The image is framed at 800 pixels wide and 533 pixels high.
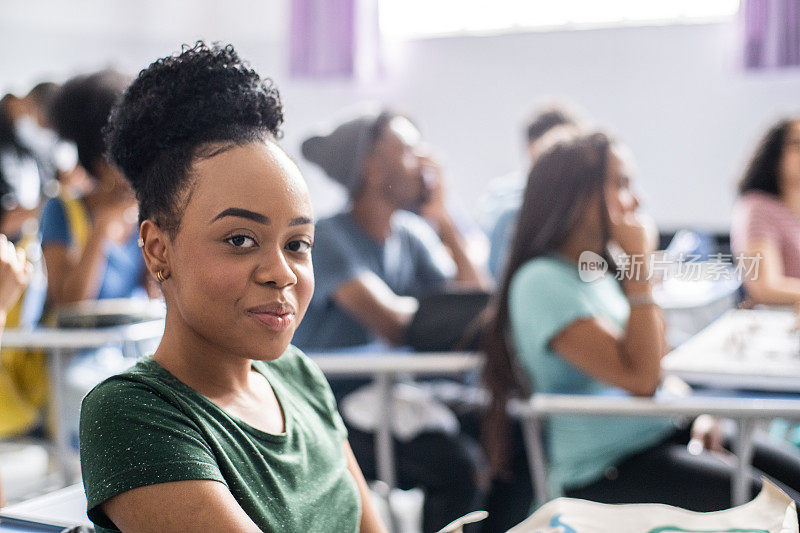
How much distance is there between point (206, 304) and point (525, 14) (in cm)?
404

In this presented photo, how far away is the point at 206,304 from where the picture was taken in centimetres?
62

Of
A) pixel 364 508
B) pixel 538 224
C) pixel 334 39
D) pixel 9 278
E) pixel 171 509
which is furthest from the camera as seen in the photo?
pixel 334 39

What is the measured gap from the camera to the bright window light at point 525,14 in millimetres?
4023

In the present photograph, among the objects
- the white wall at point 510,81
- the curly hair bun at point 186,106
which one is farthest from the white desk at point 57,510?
the white wall at point 510,81

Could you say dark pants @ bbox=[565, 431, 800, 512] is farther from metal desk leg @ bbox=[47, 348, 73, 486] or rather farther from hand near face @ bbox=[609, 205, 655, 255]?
metal desk leg @ bbox=[47, 348, 73, 486]

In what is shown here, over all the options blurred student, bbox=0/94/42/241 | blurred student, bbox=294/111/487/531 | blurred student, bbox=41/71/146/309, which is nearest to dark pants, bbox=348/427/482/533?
blurred student, bbox=294/111/487/531

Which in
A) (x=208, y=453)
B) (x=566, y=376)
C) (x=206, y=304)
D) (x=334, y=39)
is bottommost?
(x=566, y=376)

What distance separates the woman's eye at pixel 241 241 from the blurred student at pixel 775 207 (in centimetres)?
100

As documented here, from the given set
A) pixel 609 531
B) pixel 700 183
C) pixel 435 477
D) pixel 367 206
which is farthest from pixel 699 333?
pixel 700 183

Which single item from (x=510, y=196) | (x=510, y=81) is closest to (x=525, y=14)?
(x=510, y=81)

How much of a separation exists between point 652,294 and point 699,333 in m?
0.36

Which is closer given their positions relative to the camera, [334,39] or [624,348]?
[624,348]

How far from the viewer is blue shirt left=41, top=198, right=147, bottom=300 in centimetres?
196

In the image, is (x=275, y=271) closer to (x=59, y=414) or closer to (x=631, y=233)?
(x=631, y=233)
